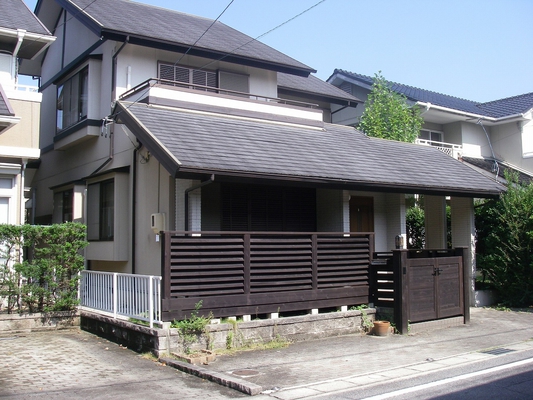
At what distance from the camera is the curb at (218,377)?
710 centimetres

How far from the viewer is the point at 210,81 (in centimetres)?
1652

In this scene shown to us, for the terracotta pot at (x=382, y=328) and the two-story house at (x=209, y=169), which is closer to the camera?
the two-story house at (x=209, y=169)

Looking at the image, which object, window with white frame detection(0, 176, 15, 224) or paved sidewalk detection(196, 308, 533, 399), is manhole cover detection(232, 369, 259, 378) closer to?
paved sidewalk detection(196, 308, 533, 399)

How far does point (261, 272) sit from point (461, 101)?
2128 cm

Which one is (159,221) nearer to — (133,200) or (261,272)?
(133,200)

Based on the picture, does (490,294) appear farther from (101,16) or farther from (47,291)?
(101,16)

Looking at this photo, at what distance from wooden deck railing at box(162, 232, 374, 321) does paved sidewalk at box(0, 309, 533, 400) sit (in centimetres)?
94

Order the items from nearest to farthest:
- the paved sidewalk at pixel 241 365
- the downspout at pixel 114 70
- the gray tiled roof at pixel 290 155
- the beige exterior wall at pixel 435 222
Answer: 1. the paved sidewalk at pixel 241 365
2. the gray tiled roof at pixel 290 155
3. the downspout at pixel 114 70
4. the beige exterior wall at pixel 435 222

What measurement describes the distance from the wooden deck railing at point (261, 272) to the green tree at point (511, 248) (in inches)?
195

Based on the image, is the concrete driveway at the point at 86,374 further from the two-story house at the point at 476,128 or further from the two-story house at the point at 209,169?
the two-story house at the point at 476,128

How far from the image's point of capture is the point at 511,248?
14711mm

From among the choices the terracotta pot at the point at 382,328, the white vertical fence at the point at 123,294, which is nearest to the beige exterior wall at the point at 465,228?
the terracotta pot at the point at 382,328

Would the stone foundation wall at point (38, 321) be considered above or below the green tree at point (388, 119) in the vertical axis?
below

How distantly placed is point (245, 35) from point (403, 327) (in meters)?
12.6
